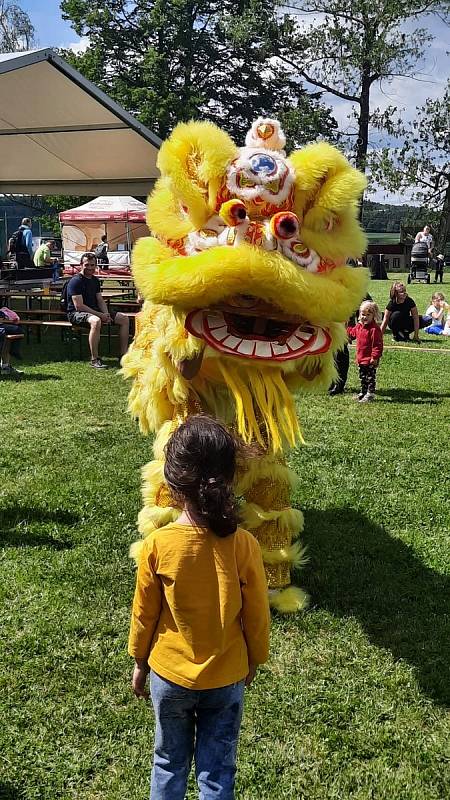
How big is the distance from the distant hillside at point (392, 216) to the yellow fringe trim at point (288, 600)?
87.6 feet

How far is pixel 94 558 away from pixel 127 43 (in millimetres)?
35636

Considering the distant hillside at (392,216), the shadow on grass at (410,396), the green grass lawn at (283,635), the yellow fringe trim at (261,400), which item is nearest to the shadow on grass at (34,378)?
the green grass lawn at (283,635)

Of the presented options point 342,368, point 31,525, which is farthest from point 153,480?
point 342,368

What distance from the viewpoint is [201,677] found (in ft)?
6.84

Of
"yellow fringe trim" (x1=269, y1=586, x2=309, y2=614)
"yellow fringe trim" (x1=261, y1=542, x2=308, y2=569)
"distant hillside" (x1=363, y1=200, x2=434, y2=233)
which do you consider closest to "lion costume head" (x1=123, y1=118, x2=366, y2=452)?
"yellow fringe trim" (x1=261, y1=542, x2=308, y2=569)

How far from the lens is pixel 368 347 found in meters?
8.22

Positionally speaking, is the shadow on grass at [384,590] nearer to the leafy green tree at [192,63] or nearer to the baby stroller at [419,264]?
the baby stroller at [419,264]

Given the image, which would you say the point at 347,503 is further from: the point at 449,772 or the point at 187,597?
the point at 187,597

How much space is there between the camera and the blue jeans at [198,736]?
7.02ft

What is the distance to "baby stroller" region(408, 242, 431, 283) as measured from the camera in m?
22.4

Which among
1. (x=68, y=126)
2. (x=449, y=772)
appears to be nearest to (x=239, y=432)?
(x=449, y=772)

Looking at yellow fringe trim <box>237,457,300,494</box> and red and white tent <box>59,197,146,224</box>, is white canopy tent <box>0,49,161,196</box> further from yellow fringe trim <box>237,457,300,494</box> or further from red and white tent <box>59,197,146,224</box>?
red and white tent <box>59,197,146,224</box>

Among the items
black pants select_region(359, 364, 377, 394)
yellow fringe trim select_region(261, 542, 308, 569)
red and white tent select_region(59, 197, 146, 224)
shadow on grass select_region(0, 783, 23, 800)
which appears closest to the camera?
shadow on grass select_region(0, 783, 23, 800)

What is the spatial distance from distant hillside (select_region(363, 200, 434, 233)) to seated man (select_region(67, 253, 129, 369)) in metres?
20.4
